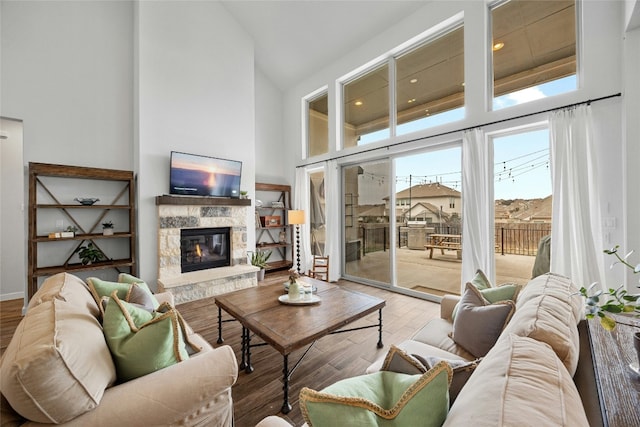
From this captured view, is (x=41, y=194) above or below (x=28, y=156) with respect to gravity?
below


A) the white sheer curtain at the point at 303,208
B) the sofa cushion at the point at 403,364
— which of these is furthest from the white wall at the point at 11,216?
the sofa cushion at the point at 403,364

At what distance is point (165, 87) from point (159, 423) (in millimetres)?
4443

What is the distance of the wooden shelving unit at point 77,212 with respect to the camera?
3.19 m

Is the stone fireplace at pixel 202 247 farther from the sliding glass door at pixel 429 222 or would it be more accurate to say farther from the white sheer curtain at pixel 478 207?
the white sheer curtain at pixel 478 207

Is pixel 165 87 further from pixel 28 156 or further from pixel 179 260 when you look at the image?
pixel 179 260

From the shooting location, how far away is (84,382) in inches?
36.4

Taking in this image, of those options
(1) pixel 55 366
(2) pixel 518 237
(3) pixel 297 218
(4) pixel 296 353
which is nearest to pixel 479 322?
(4) pixel 296 353

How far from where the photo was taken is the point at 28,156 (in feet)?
10.9

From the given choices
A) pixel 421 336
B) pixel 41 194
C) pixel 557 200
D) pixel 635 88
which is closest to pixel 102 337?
pixel 421 336

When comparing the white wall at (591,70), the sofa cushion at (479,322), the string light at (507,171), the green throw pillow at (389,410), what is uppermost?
the white wall at (591,70)

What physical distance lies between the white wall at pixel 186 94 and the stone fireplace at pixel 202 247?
22 centimetres

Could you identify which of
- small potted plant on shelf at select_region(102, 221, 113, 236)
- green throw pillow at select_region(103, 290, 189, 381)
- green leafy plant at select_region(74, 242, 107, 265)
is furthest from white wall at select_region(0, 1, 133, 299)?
green throw pillow at select_region(103, 290, 189, 381)

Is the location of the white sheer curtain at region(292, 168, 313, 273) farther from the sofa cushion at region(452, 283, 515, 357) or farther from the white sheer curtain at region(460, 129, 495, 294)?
the sofa cushion at region(452, 283, 515, 357)

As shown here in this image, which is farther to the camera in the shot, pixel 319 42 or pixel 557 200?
pixel 319 42
